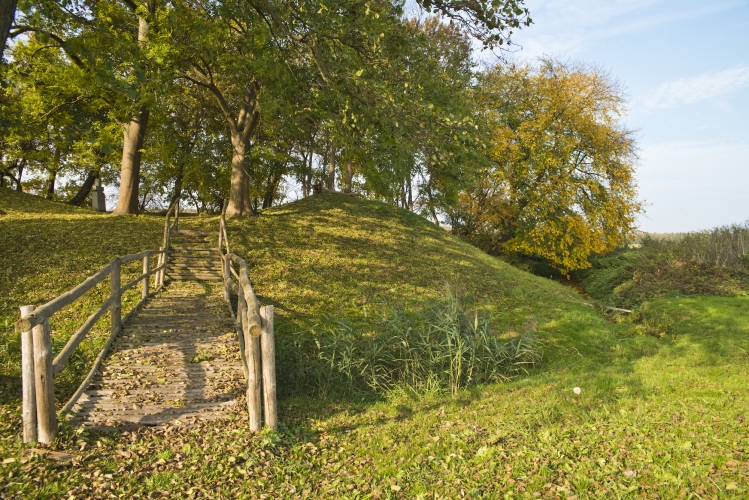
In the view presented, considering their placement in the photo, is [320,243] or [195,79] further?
[195,79]

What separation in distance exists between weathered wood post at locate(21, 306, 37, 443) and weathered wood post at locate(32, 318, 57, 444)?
0.04 m

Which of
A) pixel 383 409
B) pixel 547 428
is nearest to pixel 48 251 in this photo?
pixel 383 409

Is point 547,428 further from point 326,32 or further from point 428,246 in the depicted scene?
point 428,246

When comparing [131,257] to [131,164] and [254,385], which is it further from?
[131,164]

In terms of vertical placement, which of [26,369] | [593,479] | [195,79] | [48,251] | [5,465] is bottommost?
[593,479]

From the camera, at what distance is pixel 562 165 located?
879 inches

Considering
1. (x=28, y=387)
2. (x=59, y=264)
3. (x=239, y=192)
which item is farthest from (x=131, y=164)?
(x=28, y=387)

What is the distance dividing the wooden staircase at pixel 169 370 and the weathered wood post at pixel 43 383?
53cm

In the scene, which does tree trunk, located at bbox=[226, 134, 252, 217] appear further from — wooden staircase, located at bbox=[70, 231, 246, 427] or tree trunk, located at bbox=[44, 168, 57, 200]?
tree trunk, located at bbox=[44, 168, 57, 200]

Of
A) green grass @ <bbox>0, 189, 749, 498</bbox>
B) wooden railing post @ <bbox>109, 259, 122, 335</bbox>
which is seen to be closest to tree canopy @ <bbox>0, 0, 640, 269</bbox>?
wooden railing post @ <bbox>109, 259, 122, 335</bbox>

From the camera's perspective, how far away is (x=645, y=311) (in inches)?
523

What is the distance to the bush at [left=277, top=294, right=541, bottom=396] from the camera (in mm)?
7738

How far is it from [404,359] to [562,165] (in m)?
17.6

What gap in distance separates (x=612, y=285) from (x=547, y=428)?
15.0 metres
